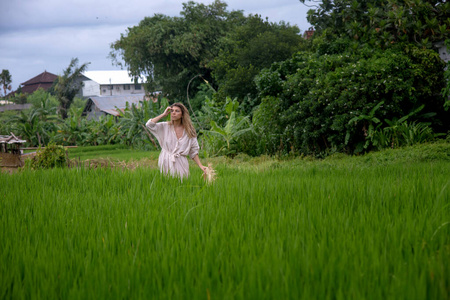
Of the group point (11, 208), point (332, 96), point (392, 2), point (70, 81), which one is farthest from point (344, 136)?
point (70, 81)

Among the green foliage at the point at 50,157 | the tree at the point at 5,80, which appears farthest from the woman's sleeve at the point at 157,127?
the tree at the point at 5,80

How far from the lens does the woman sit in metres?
5.82

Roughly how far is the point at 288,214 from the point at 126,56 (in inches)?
959

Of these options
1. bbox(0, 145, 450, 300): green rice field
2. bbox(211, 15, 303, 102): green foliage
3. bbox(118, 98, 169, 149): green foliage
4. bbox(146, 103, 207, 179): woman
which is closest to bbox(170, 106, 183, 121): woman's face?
bbox(146, 103, 207, 179): woman

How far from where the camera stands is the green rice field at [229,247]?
170 centimetres

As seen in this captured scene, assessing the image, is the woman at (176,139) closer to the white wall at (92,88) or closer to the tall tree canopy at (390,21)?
the tall tree canopy at (390,21)

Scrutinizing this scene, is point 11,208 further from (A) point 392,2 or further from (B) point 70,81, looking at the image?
(B) point 70,81

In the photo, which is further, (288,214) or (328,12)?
(328,12)

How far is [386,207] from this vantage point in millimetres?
2982

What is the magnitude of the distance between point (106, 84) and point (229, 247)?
204 feet

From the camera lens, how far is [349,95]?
935 cm

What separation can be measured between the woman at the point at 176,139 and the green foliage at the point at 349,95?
180 inches

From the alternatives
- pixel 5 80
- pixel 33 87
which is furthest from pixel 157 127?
pixel 33 87

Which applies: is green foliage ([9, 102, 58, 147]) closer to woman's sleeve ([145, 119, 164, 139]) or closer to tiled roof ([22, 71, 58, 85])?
Answer: woman's sleeve ([145, 119, 164, 139])
